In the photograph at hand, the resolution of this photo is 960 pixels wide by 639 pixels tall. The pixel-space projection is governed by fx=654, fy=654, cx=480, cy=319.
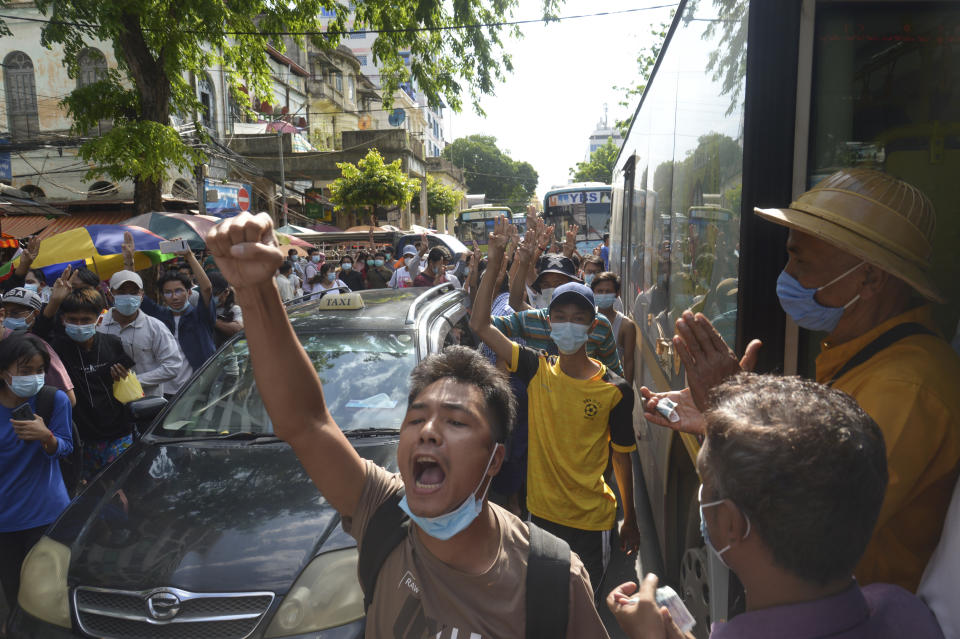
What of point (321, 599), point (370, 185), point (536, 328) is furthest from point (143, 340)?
point (370, 185)

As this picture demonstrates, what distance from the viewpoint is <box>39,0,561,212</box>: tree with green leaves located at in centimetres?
920

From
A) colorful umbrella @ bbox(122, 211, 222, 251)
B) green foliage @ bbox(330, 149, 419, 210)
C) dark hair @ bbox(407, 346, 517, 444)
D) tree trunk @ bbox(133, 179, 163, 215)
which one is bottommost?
dark hair @ bbox(407, 346, 517, 444)

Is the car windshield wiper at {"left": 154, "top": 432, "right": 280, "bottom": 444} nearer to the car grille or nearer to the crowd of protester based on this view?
the crowd of protester

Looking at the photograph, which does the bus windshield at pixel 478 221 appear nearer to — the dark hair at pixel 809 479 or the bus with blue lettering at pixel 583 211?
the bus with blue lettering at pixel 583 211

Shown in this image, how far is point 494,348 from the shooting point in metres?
3.39

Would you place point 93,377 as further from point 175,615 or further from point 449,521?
point 449,521

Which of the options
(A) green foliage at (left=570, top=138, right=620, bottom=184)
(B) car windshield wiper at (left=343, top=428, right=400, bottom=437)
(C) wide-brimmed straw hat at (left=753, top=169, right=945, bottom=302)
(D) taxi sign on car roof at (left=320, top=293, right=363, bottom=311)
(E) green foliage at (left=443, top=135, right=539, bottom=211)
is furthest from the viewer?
(E) green foliage at (left=443, top=135, right=539, bottom=211)

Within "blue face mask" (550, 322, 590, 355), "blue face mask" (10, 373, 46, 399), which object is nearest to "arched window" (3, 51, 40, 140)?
"blue face mask" (10, 373, 46, 399)

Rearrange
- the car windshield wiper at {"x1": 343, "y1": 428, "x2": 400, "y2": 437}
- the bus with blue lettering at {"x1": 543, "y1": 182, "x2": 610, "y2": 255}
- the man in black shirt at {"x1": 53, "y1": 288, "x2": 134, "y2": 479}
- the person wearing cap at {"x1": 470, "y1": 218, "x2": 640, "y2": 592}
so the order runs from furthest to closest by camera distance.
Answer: the bus with blue lettering at {"x1": 543, "y1": 182, "x2": 610, "y2": 255} → the man in black shirt at {"x1": 53, "y1": 288, "x2": 134, "y2": 479} → the car windshield wiper at {"x1": 343, "y1": 428, "x2": 400, "y2": 437} → the person wearing cap at {"x1": 470, "y1": 218, "x2": 640, "y2": 592}

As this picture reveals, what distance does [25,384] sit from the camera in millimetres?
3447

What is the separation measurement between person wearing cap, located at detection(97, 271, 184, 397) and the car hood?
4.81 feet

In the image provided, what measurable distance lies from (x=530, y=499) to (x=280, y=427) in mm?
1816

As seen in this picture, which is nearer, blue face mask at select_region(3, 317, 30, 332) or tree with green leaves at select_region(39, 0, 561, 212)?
blue face mask at select_region(3, 317, 30, 332)

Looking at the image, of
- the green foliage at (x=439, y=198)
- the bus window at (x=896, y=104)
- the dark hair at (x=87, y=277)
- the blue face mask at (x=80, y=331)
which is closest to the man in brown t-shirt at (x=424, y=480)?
the bus window at (x=896, y=104)
